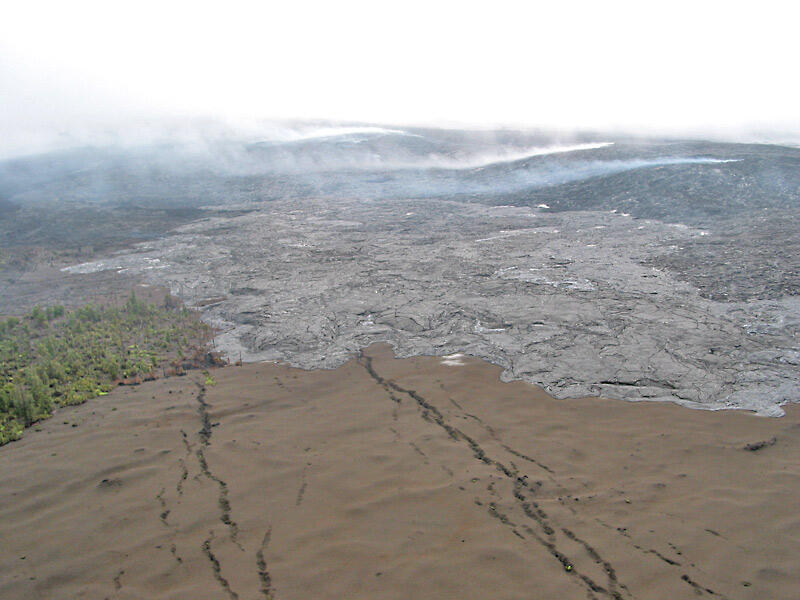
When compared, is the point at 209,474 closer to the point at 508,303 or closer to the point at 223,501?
the point at 223,501

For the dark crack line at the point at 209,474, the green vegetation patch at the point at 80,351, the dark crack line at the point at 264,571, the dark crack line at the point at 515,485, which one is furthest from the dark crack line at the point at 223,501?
the green vegetation patch at the point at 80,351

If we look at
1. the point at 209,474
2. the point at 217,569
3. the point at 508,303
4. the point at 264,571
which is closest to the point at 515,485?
the point at 264,571

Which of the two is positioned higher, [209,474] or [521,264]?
[521,264]

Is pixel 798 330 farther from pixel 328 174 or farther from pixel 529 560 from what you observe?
pixel 328 174

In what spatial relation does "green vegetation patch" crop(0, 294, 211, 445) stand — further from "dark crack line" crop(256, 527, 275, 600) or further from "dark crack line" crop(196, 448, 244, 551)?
"dark crack line" crop(256, 527, 275, 600)

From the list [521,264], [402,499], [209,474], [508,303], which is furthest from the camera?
[521,264]

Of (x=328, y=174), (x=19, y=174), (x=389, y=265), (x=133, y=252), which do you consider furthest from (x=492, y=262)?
(x=19, y=174)
